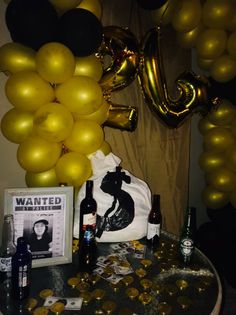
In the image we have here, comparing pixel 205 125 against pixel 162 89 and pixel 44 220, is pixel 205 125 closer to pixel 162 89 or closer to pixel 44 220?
pixel 162 89

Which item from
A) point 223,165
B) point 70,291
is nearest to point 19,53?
point 70,291

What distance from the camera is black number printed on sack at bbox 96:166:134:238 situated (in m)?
1.34

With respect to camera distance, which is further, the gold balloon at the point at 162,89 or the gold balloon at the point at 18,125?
the gold balloon at the point at 162,89

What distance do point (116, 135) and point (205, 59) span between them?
0.88 meters

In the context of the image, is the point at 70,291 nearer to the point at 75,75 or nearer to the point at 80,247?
the point at 80,247

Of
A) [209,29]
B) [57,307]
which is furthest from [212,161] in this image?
[57,307]

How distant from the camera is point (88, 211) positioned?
1217 mm

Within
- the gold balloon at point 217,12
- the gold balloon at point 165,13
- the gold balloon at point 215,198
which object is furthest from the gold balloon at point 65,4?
the gold balloon at point 215,198

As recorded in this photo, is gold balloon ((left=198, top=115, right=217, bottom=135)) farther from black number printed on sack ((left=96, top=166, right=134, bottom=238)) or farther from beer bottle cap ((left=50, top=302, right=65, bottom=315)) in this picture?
beer bottle cap ((left=50, top=302, right=65, bottom=315))

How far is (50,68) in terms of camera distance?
1.23 m

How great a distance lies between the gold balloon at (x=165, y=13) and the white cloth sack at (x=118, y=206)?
43.8 inches

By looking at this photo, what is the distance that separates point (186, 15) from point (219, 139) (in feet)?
3.10

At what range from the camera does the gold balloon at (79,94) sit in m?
1.29

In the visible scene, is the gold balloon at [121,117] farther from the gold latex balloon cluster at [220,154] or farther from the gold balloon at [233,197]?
the gold balloon at [233,197]
